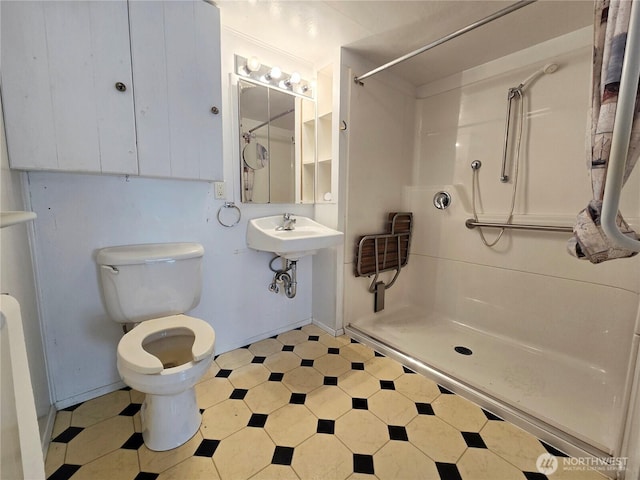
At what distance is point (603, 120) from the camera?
67cm

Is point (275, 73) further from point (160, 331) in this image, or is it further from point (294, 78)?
point (160, 331)

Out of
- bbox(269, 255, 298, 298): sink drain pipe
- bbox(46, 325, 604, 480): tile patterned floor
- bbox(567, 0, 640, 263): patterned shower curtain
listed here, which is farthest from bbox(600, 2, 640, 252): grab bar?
bbox(269, 255, 298, 298): sink drain pipe

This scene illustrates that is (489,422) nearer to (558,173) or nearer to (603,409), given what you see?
(603,409)

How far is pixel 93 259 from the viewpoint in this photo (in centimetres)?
134

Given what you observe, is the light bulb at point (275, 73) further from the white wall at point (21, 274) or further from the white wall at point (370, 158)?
the white wall at point (21, 274)

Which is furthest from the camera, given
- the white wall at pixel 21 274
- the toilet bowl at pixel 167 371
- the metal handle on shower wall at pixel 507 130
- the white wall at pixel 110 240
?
the metal handle on shower wall at pixel 507 130

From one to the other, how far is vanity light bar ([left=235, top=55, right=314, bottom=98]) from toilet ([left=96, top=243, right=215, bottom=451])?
3.77 feet

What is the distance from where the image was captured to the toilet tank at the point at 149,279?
127cm

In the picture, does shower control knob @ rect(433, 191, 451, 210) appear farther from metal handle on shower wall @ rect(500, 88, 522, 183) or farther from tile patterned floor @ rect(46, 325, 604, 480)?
tile patterned floor @ rect(46, 325, 604, 480)

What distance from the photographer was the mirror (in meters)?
1.77

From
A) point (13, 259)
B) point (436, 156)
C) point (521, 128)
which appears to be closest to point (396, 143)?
point (436, 156)

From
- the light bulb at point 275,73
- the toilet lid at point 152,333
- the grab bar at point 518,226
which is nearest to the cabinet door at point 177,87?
the light bulb at point 275,73

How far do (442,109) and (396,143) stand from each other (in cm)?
47

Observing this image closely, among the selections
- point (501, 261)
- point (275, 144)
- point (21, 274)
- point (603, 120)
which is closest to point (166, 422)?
point (21, 274)
